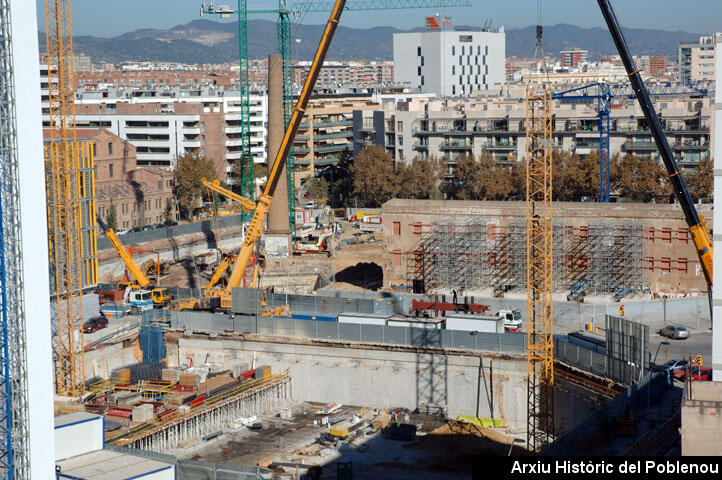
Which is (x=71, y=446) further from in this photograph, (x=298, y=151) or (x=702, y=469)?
(x=298, y=151)

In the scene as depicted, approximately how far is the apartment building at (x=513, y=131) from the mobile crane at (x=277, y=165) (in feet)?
85.4

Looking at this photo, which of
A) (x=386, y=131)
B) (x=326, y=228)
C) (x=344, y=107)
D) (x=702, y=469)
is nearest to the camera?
(x=702, y=469)

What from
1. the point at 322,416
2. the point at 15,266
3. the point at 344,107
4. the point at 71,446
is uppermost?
the point at 344,107

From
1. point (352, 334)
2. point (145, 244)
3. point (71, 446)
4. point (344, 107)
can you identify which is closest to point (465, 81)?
point (344, 107)

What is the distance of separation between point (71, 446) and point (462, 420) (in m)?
10.8

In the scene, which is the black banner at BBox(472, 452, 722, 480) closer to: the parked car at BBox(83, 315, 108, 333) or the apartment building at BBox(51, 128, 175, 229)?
the parked car at BBox(83, 315, 108, 333)

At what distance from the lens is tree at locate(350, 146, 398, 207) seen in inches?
2301

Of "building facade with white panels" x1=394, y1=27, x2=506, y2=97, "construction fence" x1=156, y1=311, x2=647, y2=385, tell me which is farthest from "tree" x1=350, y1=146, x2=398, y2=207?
"building facade with white panels" x1=394, y1=27, x2=506, y2=97

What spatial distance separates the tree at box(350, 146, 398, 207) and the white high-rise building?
47.8 metres

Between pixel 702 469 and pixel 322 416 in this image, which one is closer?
pixel 702 469

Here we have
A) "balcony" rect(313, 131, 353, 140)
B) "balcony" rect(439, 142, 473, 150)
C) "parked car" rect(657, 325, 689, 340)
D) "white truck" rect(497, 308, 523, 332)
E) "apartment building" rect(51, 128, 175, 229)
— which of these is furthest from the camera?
"balcony" rect(313, 131, 353, 140)

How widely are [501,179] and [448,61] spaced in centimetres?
5874

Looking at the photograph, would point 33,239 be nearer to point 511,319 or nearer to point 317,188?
point 511,319

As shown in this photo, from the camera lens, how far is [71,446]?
1770 centimetres
